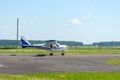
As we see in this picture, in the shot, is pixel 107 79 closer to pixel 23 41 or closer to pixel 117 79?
pixel 117 79

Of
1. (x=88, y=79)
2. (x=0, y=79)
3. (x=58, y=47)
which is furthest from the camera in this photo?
(x=58, y=47)

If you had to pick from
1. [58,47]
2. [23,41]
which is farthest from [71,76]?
[23,41]

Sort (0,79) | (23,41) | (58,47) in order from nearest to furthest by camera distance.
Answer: (0,79), (58,47), (23,41)

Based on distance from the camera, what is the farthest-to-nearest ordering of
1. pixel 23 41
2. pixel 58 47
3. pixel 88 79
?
pixel 23 41 < pixel 58 47 < pixel 88 79

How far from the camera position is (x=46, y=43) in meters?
56.1

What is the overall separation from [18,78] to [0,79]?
1.06 meters

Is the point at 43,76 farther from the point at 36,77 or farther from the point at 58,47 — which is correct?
the point at 58,47

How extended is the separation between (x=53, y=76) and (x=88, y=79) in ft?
7.05

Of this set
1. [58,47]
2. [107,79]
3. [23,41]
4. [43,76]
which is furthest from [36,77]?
[23,41]

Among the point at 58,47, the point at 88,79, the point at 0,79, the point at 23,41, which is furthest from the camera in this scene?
the point at 23,41

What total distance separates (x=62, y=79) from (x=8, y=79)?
117 inches

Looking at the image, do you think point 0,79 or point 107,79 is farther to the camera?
point 107,79

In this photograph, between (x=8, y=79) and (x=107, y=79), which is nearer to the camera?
(x=8, y=79)

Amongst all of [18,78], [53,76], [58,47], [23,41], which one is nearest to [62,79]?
[53,76]
